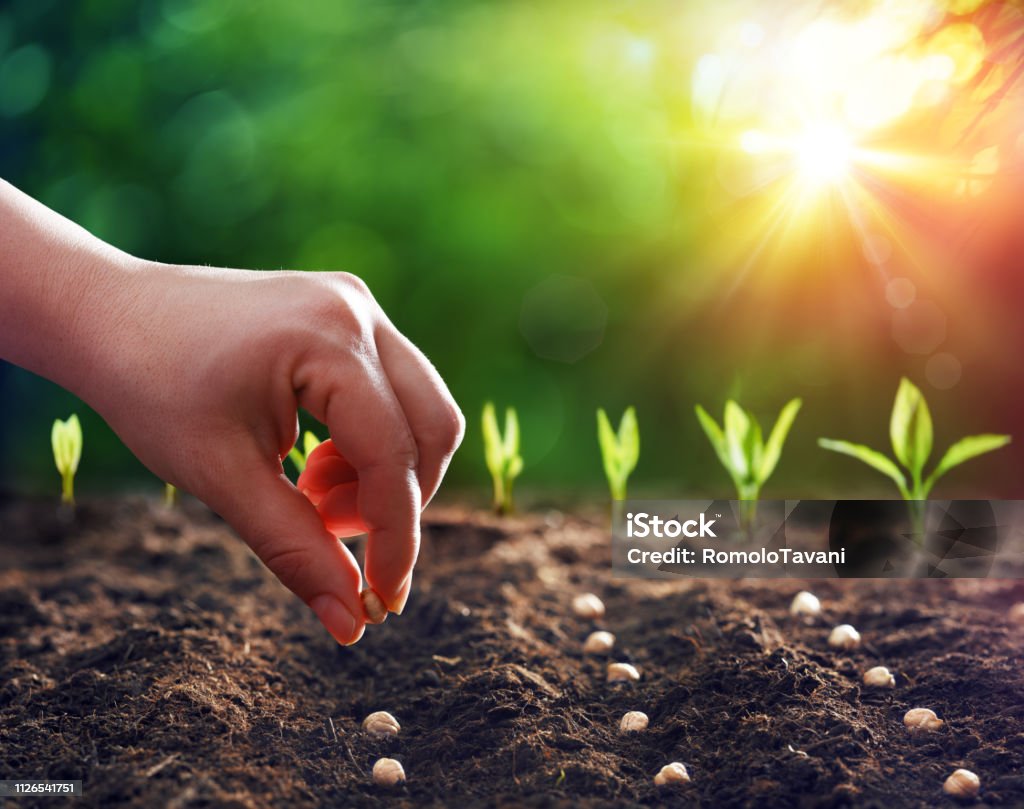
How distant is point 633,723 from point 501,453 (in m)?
0.91

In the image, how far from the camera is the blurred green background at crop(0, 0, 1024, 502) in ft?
8.64

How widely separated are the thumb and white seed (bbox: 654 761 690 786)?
1.28 feet

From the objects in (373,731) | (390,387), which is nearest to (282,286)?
(390,387)

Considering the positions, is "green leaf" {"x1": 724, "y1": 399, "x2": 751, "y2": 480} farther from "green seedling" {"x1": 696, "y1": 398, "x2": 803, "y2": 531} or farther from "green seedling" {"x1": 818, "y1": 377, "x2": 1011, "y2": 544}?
"green seedling" {"x1": 818, "y1": 377, "x2": 1011, "y2": 544}

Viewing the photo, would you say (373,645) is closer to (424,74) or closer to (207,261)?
(207,261)

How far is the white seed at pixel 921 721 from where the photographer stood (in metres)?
1.14

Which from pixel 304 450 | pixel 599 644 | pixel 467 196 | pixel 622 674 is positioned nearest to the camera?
pixel 622 674

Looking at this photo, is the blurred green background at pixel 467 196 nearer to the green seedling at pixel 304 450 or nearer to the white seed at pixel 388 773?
the green seedling at pixel 304 450

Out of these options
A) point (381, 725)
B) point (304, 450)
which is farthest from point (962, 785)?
point (304, 450)

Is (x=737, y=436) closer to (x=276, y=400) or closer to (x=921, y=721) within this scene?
(x=921, y=721)

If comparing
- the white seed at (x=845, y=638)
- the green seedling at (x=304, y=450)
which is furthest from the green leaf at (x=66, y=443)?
the white seed at (x=845, y=638)

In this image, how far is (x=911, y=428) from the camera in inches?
70.8

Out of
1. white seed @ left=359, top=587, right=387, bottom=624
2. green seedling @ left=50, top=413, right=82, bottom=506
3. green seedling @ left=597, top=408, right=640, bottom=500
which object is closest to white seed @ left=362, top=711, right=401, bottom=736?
white seed @ left=359, top=587, right=387, bottom=624

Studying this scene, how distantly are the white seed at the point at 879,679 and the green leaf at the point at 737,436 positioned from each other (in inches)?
25.3
